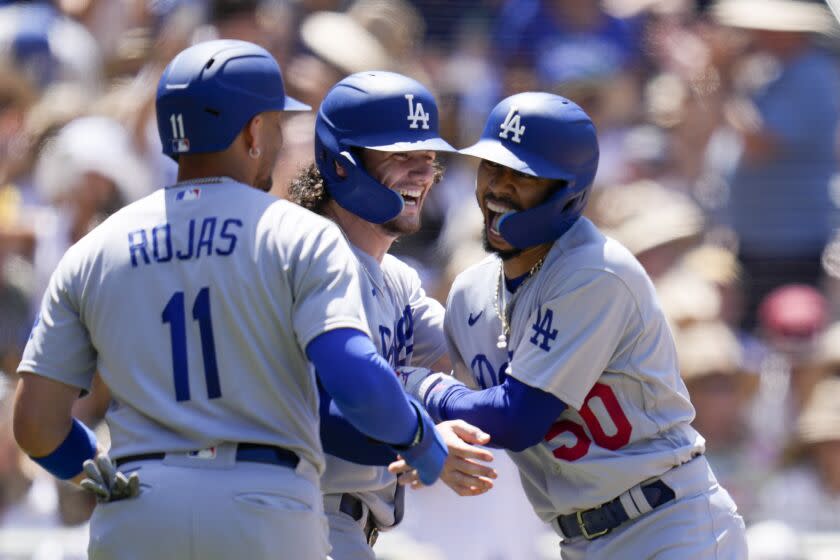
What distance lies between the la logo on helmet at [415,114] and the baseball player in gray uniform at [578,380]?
0.64 feet

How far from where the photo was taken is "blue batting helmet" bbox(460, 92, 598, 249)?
368cm

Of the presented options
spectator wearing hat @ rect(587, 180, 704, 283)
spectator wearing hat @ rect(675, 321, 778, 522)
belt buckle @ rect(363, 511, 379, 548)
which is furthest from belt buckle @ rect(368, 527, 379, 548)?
spectator wearing hat @ rect(587, 180, 704, 283)

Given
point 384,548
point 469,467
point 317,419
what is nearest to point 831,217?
point 384,548

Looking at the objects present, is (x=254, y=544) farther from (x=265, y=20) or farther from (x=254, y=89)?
(x=265, y=20)

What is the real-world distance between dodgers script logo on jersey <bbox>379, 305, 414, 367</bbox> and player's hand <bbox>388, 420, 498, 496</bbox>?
338 mm

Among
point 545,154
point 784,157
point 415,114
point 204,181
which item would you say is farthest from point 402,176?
point 784,157

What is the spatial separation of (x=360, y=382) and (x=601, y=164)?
3.63 metres

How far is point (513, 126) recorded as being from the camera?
3734mm

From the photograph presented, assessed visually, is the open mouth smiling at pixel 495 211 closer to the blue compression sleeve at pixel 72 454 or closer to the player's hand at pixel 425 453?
the player's hand at pixel 425 453

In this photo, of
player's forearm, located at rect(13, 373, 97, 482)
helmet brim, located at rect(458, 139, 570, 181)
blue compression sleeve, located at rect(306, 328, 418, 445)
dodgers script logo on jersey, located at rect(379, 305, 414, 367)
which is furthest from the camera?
dodgers script logo on jersey, located at rect(379, 305, 414, 367)

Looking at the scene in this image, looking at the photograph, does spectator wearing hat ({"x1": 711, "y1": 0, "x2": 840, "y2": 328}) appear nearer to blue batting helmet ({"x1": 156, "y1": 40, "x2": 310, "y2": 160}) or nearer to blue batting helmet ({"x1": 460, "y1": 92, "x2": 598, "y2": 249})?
blue batting helmet ({"x1": 460, "y1": 92, "x2": 598, "y2": 249})

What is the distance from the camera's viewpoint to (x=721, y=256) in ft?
20.4

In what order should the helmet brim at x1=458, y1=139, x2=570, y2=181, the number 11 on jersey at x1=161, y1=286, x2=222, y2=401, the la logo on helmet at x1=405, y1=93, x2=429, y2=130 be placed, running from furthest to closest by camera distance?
the la logo on helmet at x1=405, y1=93, x2=429, y2=130 → the helmet brim at x1=458, y1=139, x2=570, y2=181 → the number 11 on jersey at x1=161, y1=286, x2=222, y2=401

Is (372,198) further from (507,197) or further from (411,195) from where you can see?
(507,197)
